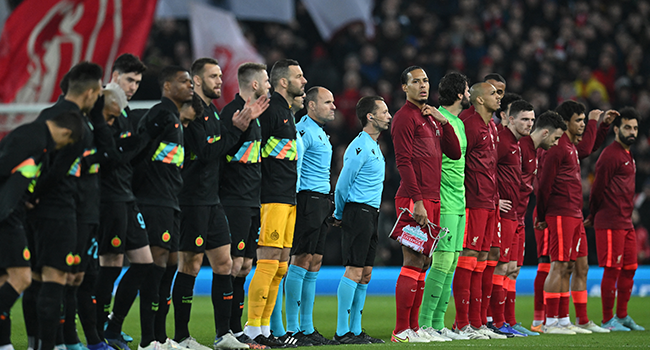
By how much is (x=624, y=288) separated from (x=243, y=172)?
18.8ft

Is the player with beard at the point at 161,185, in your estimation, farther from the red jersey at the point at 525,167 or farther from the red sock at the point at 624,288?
A: the red sock at the point at 624,288

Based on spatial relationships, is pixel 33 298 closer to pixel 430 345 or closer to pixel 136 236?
pixel 136 236

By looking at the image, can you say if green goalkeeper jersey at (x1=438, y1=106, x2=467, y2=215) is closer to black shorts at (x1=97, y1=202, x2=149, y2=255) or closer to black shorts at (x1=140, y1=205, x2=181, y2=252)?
black shorts at (x1=140, y1=205, x2=181, y2=252)

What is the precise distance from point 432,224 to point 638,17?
1461cm

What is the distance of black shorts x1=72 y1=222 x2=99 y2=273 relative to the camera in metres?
5.83

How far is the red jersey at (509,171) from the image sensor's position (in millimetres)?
9422

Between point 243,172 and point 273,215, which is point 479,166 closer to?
point 273,215

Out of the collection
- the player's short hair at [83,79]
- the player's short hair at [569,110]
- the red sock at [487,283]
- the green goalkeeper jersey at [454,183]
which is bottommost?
the red sock at [487,283]

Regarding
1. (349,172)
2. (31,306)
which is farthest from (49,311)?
(349,172)

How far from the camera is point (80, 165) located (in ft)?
19.4

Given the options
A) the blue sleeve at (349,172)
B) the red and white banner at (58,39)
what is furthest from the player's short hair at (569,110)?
the red and white banner at (58,39)

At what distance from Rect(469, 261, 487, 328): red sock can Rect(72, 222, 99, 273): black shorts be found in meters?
4.29

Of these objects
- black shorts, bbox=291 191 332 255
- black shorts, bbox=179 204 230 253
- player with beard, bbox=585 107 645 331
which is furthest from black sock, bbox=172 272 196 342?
player with beard, bbox=585 107 645 331

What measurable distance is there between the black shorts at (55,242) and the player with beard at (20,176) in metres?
0.09
